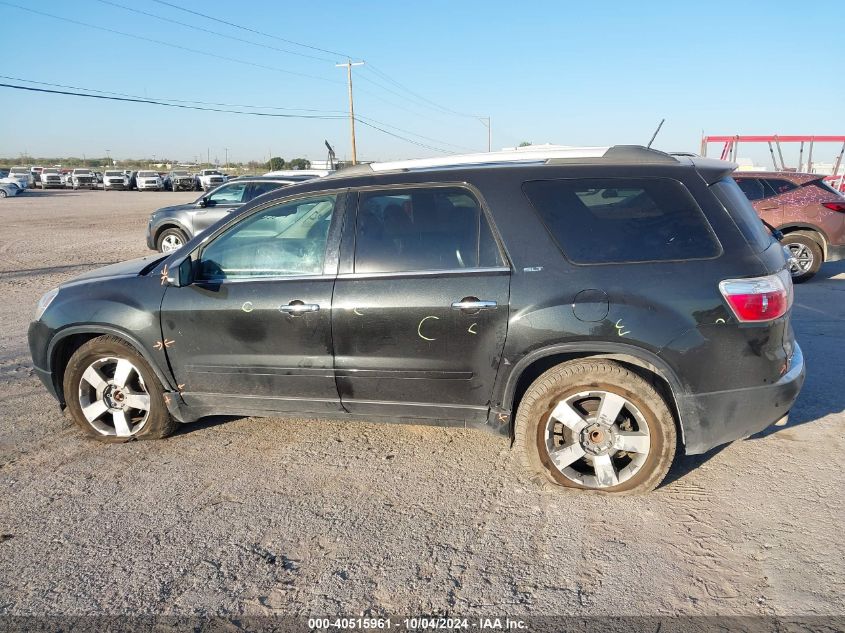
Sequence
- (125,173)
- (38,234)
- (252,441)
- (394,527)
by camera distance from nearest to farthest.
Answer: (394,527), (252,441), (38,234), (125,173)

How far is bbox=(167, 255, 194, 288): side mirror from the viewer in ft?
12.8

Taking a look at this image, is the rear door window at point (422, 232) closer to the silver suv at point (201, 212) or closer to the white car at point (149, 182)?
the silver suv at point (201, 212)

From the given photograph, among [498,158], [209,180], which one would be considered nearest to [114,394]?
[498,158]

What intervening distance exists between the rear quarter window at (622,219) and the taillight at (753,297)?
0.65 feet

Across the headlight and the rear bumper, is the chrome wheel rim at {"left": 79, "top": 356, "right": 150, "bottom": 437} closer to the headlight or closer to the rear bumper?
the headlight

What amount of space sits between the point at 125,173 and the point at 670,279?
59914mm

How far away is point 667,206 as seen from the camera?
3.45m

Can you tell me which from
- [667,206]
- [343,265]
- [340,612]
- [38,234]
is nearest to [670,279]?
[667,206]

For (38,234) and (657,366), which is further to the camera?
(38,234)

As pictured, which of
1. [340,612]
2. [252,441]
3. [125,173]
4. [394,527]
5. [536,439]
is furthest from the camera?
[125,173]

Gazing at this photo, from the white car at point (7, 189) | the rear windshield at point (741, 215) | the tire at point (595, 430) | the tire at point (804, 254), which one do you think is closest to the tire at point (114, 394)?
the tire at point (595, 430)

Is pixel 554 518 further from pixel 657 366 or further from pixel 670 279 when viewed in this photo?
pixel 670 279

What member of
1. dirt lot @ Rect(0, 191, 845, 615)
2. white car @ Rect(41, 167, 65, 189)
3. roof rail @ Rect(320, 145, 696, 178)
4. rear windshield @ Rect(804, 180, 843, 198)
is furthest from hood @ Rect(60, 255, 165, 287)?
white car @ Rect(41, 167, 65, 189)

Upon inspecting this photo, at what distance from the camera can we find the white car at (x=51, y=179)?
55.9 m
